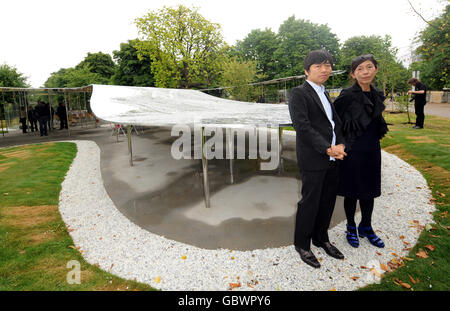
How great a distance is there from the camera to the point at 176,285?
262 centimetres

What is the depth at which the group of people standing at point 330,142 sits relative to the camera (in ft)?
7.80

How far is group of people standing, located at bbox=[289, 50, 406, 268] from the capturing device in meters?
2.38

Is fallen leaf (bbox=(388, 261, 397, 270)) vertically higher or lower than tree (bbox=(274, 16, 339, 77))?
lower

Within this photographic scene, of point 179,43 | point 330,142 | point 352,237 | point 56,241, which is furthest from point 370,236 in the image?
point 179,43

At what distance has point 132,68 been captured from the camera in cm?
3216

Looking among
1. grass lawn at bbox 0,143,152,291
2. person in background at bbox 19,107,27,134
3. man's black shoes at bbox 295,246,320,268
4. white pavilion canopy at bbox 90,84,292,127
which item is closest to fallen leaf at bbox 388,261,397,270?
man's black shoes at bbox 295,246,320,268

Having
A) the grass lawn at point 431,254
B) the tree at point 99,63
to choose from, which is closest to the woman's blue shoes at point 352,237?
the grass lawn at point 431,254

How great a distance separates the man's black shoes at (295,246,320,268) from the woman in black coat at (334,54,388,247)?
2.55 feet

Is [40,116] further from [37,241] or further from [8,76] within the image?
[8,76]

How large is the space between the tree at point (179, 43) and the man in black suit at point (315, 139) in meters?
22.3

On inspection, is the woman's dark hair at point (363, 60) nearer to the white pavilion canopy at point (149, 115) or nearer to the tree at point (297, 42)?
the white pavilion canopy at point (149, 115)

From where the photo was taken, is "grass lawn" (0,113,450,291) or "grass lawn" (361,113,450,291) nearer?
"grass lawn" (361,113,450,291)

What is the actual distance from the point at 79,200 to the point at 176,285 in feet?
11.6

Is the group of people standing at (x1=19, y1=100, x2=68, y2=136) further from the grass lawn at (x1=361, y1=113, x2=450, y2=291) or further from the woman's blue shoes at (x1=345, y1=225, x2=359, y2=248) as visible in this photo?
the grass lawn at (x1=361, y1=113, x2=450, y2=291)
